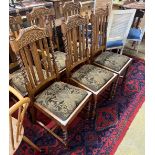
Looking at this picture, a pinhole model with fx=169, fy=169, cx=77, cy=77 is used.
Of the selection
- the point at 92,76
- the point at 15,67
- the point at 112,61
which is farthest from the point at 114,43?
the point at 15,67

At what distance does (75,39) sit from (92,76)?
1.35ft

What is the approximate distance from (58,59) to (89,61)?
372 millimetres

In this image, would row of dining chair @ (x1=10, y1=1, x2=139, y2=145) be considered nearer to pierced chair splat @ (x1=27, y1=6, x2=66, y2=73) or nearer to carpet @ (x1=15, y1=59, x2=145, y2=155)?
pierced chair splat @ (x1=27, y1=6, x2=66, y2=73)

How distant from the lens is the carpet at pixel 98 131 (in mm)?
1584

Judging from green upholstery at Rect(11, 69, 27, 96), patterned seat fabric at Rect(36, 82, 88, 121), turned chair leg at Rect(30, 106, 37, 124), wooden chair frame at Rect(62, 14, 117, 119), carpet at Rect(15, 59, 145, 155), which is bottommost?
carpet at Rect(15, 59, 145, 155)

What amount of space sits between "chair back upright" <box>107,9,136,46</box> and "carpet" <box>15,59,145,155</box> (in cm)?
79

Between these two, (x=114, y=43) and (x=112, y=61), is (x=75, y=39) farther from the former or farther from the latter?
(x=114, y=43)

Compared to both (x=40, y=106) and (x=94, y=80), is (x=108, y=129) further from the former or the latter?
(x=40, y=106)

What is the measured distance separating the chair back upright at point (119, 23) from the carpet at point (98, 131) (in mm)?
788

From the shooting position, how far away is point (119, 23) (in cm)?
219

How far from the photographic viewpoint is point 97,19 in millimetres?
1855

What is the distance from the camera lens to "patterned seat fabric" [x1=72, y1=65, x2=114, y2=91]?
1.67 metres

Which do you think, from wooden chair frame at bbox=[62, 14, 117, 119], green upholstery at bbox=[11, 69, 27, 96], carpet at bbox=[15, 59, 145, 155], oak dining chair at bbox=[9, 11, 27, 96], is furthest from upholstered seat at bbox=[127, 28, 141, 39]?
green upholstery at bbox=[11, 69, 27, 96]

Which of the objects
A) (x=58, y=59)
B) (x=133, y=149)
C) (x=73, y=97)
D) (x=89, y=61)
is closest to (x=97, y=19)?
(x=89, y=61)
